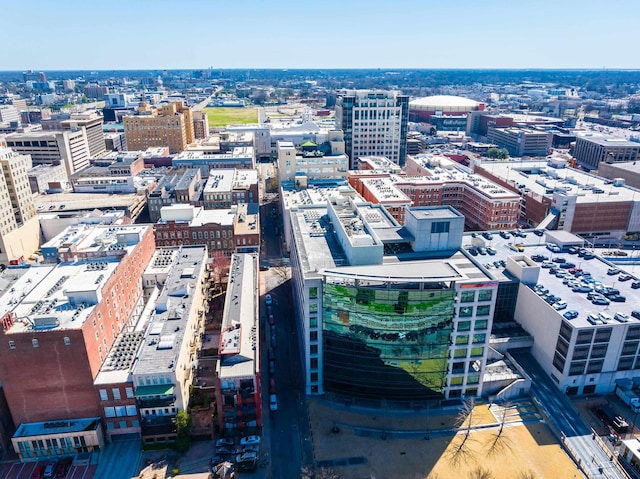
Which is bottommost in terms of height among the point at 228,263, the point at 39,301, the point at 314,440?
the point at 314,440

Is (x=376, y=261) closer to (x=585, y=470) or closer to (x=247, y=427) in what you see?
(x=247, y=427)

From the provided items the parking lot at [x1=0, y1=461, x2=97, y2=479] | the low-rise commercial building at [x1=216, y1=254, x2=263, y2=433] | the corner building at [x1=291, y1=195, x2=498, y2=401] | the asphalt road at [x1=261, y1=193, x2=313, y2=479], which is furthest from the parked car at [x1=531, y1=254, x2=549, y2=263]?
the parking lot at [x1=0, y1=461, x2=97, y2=479]

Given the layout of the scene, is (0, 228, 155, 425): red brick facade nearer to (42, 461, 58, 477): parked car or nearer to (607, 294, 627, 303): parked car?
(42, 461, 58, 477): parked car

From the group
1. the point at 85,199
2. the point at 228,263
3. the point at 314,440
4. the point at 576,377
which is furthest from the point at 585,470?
the point at 85,199

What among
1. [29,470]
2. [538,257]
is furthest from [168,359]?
[538,257]

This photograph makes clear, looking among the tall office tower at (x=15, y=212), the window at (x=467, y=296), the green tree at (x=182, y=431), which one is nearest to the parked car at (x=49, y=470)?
the green tree at (x=182, y=431)

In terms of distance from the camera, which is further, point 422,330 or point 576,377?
point 576,377

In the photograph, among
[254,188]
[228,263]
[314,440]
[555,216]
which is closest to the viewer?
[314,440]
